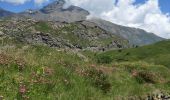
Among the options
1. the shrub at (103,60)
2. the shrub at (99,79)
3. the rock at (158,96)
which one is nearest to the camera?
the shrub at (99,79)

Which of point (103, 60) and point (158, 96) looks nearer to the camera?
point (158, 96)

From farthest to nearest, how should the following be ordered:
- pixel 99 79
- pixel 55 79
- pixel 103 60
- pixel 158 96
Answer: pixel 103 60 → pixel 158 96 → pixel 99 79 → pixel 55 79

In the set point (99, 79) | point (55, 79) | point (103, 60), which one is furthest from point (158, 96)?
point (103, 60)

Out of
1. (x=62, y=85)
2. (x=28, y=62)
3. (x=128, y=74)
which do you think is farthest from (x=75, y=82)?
(x=128, y=74)

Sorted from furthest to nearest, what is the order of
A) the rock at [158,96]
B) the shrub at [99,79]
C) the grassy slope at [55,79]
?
the rock at [158,96]
the shrub at [99,79]
the grassy slope at [55,79]

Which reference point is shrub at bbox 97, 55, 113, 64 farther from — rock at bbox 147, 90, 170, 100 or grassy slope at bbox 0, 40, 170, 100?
rock at bbox 147, 90, 170, 100

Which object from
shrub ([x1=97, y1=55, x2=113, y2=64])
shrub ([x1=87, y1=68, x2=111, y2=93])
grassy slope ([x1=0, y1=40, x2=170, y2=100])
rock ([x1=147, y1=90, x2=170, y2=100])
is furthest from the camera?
shrub ([x1=97, y1=55, x2=113, y2=64])

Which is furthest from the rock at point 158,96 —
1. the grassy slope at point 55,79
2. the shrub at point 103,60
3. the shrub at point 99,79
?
the shrub at point 103,60

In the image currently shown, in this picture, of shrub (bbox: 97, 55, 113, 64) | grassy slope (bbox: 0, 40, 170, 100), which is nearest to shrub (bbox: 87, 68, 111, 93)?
grassy slope (bbox: 0, 40, 170, 100)

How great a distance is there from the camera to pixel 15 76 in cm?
1222

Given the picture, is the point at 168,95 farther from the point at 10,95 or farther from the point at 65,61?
the point at 10,95

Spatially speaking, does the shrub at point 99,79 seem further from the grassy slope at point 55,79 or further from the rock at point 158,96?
the rock at point 158,96

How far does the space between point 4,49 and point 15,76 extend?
13.2 feet

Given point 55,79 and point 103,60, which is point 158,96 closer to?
point 55,79
